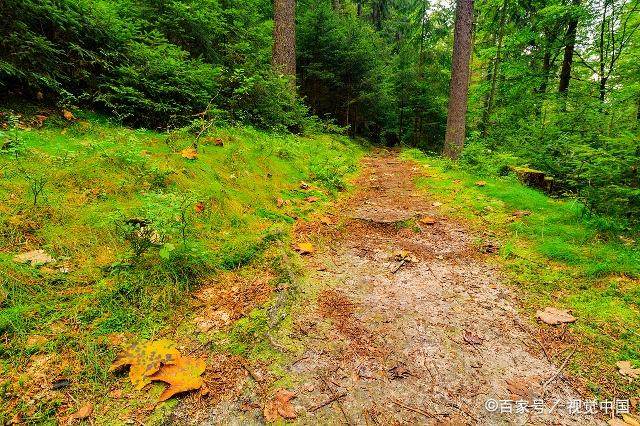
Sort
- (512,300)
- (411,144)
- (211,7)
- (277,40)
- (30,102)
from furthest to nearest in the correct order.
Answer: (411,144) < (277,40) < (211,7) < (30,102) < (512,300)

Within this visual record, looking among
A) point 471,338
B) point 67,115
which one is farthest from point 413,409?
point 67,115

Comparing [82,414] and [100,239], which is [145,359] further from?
[100,239]

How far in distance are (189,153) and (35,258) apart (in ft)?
7.90

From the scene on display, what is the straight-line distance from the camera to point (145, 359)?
1.90 meters

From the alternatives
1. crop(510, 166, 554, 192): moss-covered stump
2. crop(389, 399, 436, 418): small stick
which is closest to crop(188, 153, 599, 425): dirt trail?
crop(389, 399, 436, 418): small stick

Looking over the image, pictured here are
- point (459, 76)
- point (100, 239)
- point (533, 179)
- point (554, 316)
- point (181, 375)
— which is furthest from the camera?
point (459, 76)

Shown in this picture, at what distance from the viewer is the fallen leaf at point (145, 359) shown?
182 cm

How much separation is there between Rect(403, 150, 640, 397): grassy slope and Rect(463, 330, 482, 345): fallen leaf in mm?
563

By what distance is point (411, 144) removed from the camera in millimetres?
20656

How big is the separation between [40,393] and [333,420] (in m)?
1.51

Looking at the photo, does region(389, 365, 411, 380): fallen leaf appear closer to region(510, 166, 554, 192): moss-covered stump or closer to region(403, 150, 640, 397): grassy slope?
region(403, 150, 640, 397): grassy slope

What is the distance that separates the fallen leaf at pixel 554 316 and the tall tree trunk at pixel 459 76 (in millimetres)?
7409

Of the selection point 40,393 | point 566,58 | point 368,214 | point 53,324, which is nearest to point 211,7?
point 368,214

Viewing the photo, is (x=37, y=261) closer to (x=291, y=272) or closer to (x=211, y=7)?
(x=291, y=272)
